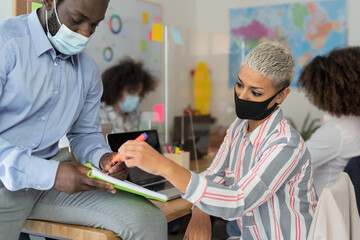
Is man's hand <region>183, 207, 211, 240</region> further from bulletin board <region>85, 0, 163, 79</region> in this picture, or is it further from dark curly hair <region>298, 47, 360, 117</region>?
bulletin board <region>85, 0, 163, 79</region>

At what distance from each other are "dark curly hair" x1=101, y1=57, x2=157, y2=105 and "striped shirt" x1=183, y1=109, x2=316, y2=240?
1.72 m

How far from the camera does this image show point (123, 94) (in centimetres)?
315

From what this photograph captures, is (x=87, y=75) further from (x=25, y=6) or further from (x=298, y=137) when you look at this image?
(x=298, y=137)

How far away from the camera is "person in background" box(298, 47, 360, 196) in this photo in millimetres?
1973

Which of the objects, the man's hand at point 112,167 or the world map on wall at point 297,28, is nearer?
the man's hand at point 112,167

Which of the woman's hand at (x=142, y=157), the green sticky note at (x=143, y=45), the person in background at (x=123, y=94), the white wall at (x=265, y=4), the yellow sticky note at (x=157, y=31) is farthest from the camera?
the white wall at (x=265, y=4)

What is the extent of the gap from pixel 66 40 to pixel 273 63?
2.13 feet

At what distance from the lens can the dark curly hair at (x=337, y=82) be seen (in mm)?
1977

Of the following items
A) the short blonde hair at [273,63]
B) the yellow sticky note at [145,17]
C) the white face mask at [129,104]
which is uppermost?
the yellow sticky note at [145,17]

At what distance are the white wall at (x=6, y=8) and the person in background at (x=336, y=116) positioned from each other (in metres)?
1.43

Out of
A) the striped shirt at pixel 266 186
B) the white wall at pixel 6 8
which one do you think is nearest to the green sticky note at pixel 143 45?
the white wall at pixel 6 8

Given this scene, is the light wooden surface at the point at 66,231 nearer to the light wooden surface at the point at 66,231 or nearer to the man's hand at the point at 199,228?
the light wooden surface at the point at 66,231

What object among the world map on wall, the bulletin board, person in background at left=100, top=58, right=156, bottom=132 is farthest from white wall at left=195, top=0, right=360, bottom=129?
person in background at left=100, top=58, right=156, bottom=132

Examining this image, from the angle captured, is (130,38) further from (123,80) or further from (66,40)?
(66,40)
